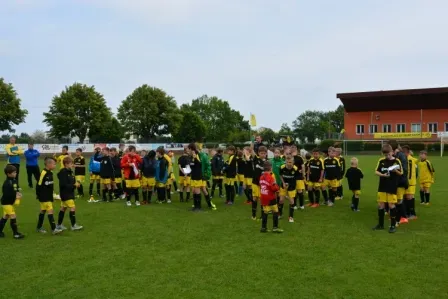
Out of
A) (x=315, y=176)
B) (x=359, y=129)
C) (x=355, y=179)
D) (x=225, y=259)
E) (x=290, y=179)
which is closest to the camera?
(x=225, y=259)

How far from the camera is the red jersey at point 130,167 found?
1329 centimetres

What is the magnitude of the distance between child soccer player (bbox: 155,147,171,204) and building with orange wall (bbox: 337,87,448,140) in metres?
54.5

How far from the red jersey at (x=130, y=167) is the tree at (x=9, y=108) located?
45645mm

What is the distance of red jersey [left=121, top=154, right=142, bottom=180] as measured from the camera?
13.3 metres

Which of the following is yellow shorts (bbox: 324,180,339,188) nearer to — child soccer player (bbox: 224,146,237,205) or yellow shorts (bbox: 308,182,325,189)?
yellow shorts (bbox: 308,182,325,189)

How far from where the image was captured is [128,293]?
5.64 m

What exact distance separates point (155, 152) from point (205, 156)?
6.00 feet

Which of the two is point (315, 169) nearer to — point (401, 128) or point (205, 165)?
point (205, 165)

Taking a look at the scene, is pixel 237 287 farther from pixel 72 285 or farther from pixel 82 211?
pixel 82 211

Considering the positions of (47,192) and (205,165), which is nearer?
(47,192)

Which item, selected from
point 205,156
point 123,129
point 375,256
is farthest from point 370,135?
point 375,256

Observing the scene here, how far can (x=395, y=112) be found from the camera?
210 ft

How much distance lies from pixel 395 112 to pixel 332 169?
56.3 meters

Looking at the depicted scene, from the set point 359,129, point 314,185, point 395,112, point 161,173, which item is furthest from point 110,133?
point 314,185
